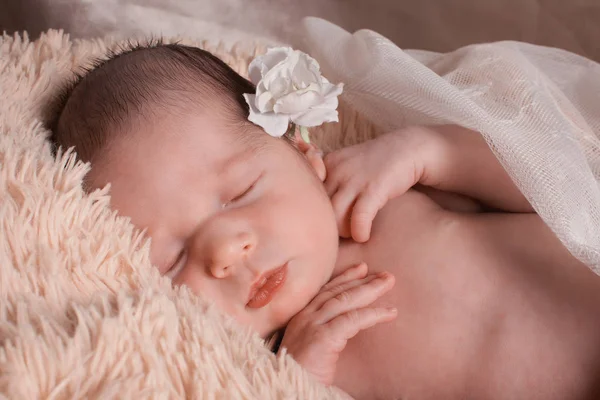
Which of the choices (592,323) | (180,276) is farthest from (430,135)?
(180,276)

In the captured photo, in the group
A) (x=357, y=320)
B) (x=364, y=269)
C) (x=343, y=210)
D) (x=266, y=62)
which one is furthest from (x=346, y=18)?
(x=357, y=320)

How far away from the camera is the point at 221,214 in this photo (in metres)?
0.84

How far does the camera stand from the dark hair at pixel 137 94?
Result: 0.89 metres

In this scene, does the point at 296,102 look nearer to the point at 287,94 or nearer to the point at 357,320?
the point at 287,94

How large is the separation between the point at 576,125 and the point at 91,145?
0.74 meters

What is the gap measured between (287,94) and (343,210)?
21 cm

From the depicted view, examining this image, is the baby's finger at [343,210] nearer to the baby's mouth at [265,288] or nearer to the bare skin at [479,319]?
the bare skin at [479,319]

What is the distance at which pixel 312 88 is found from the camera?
3.22 ft

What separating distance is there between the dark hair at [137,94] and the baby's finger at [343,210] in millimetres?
204

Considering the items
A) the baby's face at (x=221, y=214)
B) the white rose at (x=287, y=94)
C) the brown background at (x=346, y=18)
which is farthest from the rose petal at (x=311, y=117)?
the brown background at (x=346, y=18)

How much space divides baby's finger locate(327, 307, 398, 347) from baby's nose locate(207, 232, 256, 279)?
6.2 inches

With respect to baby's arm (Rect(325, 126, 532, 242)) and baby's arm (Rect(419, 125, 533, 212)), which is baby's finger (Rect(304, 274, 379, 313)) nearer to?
baby's arm (Rect(325, 126, 532, 242))

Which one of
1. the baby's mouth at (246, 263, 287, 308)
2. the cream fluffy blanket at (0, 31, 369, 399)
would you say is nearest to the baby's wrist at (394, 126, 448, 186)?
the baby's mouth at (246, 263, 287, 308)

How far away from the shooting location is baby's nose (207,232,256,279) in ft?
2.60
